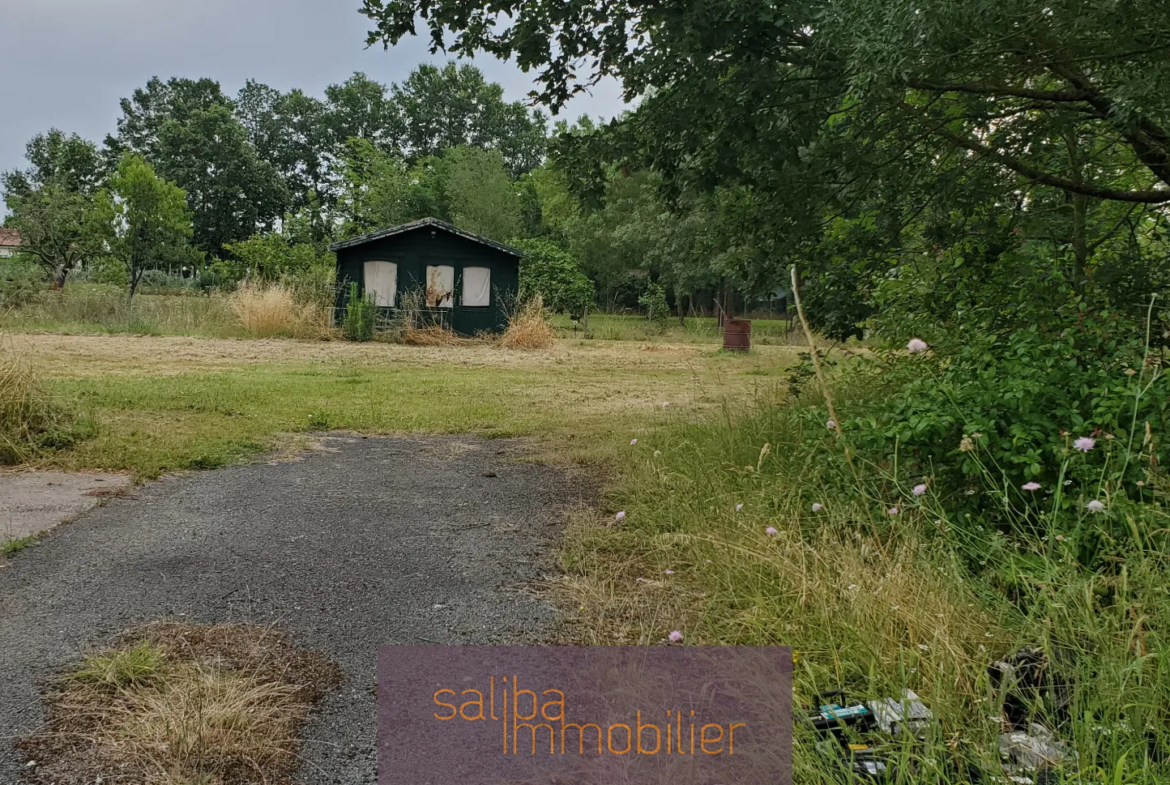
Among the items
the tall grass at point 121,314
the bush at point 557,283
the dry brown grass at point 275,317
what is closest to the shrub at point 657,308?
the bush at point 557,283

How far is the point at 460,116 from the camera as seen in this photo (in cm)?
5597

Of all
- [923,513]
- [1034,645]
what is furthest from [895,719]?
[923,513]

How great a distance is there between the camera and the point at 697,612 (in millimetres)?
2320

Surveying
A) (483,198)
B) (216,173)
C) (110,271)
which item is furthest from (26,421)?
(216,173)

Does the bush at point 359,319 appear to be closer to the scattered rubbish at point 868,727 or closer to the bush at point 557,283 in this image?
the bush at point 557,283

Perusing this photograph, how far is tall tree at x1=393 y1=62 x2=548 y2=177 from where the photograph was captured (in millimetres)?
54438

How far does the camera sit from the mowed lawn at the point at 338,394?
520 centimetres

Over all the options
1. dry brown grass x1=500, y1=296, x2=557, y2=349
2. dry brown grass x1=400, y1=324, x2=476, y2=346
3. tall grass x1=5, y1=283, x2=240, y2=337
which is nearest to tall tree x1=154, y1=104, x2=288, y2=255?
tall grass x1=5, y1=283, x2=240, y2=337

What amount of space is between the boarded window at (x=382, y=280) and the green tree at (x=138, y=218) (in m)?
7.42

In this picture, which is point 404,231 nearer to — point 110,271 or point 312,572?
point 110,271

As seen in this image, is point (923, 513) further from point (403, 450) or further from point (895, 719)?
point (403, 450)

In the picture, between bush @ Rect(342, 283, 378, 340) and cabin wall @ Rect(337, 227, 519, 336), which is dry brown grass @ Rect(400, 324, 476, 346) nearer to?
bush @ Rect(342, 283, 378, 340)

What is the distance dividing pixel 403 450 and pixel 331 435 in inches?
33.0

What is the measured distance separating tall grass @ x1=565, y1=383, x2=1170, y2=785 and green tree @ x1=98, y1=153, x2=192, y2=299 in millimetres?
22022
